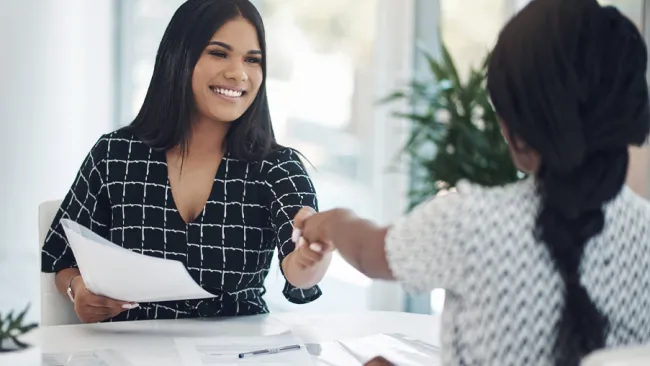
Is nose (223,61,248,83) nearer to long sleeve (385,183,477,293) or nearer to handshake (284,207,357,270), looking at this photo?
handshake (284,207,357,270)

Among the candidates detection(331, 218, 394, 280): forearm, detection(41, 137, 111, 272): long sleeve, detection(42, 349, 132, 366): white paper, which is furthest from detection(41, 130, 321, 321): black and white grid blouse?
detection(331, 218, 394, 280): forearm

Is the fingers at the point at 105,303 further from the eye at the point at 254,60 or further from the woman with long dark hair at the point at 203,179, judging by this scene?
the eye at the point at 254,60

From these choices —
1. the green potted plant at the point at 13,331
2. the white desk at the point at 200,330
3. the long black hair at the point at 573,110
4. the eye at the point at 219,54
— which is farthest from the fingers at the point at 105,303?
the long black hair at the point at 573,110

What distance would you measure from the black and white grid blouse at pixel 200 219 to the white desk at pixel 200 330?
0.12m

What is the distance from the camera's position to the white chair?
0.88 metres

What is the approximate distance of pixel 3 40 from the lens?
14.8 ft

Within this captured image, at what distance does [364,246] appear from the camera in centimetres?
117

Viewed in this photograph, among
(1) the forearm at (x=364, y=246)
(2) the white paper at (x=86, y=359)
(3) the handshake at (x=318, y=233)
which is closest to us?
(1) the forearm at (x=364, y=246)

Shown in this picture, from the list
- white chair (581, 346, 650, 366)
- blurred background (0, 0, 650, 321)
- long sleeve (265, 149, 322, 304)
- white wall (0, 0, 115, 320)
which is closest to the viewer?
white chair (581, 346, 650, 366)

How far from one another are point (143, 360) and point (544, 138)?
0.79 metres

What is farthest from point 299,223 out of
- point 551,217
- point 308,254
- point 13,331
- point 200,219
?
point 13,331

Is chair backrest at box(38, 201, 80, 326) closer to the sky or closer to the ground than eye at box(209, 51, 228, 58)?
closer to the ground

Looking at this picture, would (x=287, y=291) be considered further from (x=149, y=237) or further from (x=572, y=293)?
(x=572, y=293)

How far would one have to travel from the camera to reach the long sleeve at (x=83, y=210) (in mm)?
1920
